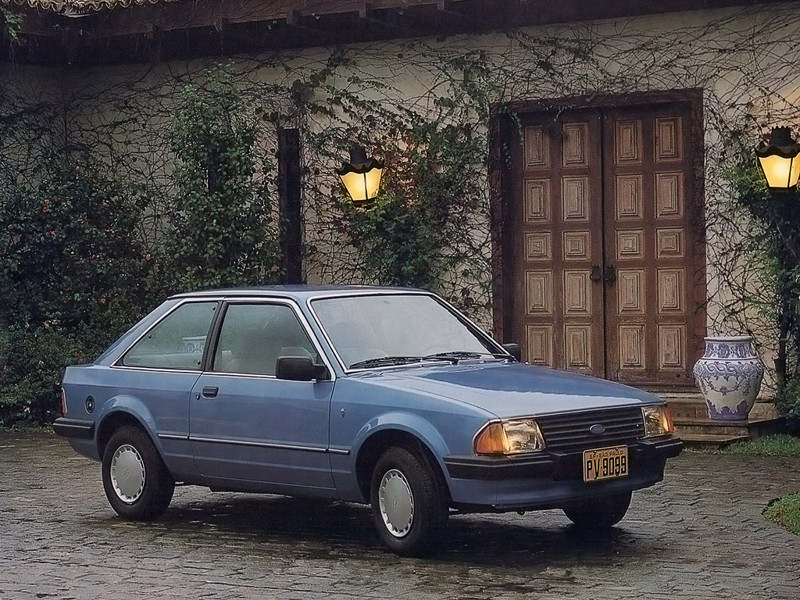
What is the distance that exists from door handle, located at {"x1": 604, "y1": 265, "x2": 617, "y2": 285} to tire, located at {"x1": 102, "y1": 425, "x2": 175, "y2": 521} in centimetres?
651

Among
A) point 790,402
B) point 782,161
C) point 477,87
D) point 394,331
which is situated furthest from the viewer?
point 477,87

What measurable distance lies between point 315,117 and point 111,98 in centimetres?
292

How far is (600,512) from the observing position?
8.59 metres

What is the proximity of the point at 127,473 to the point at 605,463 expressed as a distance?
3303 millimetres

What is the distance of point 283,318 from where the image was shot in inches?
351

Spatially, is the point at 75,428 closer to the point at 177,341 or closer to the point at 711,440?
the point at 177,341

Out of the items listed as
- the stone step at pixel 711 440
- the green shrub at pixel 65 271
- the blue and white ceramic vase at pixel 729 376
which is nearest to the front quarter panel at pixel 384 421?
the stone step at pixel 711 440

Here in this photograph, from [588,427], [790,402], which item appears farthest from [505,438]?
[790,402]

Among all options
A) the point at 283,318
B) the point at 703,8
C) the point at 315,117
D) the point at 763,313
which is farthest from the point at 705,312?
the point at 283,318

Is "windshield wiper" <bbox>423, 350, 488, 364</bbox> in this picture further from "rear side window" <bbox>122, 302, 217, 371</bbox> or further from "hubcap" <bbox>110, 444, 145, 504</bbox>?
"hubcap" <bbox>110, 444, 145, 504</bbox>

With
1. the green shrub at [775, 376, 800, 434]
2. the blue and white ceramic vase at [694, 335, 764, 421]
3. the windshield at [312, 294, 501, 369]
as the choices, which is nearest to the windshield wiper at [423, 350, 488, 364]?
the windshield at [312, 294, 501, 369]

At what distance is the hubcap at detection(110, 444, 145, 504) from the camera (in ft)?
30.8

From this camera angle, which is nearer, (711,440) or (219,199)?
(711,440)

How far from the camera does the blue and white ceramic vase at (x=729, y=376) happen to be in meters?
12.7
